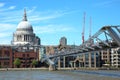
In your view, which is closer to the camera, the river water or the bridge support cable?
the bridge support cable

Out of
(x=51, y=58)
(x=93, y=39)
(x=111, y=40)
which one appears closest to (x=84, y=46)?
(x=93, y=39)

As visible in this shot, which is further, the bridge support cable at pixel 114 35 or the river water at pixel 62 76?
the river water at pixel 62 76

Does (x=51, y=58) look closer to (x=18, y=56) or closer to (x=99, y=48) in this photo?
(x=18, y=56)

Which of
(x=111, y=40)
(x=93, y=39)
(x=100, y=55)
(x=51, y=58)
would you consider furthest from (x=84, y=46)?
Answer: (x=100, y=55)

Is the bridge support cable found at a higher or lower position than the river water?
higher

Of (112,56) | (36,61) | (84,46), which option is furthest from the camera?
(112,56)

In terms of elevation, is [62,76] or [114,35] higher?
[114,35]

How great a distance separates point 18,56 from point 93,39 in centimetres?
10168

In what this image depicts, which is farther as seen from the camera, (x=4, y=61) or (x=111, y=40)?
(x=4, y=61)

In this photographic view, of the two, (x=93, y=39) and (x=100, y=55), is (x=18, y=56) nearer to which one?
(x=100, y=55)

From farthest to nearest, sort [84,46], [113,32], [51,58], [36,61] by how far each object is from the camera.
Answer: [36,61]
[51,58]
[84,46]
[113,32]

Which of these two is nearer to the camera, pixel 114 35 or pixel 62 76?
pixel 114 35

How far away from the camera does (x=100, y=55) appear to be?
649 ft

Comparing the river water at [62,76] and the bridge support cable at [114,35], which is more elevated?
the bridge support cable at [114,35]
